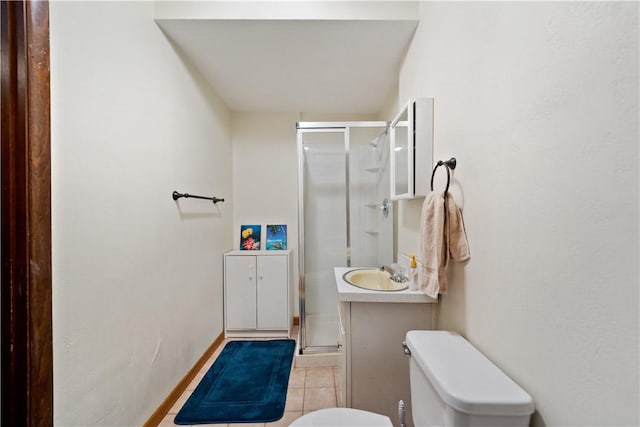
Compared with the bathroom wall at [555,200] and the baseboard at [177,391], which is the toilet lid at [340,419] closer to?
the bathroom wall at [555,200]

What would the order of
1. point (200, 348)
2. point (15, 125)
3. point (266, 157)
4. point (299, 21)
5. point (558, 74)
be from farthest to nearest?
point (266, 157) < point (200, 348) < point (299, 21) < point (15, 125) < point (558, 74)

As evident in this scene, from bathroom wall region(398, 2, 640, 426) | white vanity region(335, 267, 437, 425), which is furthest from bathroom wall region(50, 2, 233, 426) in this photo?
bathroom wall region(398, 2, 640, 426)

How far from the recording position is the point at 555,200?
0.65 meters

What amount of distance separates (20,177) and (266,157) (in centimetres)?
223

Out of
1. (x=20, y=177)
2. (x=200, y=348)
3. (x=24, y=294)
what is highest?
(x=20, y=177)

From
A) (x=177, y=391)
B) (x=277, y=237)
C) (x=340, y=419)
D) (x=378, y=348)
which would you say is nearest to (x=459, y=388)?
(x=340, y=419)

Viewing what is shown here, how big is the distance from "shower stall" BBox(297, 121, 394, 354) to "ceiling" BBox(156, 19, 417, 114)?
450 mm

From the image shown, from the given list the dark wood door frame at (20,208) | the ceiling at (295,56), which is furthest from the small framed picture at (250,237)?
the dark wood door frame at (20,208)

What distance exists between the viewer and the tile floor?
163 cm

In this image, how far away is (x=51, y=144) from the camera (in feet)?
3.08

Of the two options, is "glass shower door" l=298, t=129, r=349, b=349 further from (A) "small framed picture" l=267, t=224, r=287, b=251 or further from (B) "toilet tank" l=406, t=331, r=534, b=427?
(B) "toilet tank" l=406, t=331, r=534, b=427

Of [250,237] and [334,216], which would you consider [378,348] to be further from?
[250,237]

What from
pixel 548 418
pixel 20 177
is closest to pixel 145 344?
pixel 20 177

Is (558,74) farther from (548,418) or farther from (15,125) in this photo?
(15,125)
